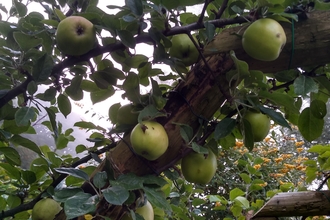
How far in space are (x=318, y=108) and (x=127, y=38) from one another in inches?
18.4

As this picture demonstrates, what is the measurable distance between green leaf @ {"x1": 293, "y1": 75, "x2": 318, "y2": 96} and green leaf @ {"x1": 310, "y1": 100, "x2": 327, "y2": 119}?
12 centimetres

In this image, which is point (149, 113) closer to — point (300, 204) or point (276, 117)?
point (276, 117)

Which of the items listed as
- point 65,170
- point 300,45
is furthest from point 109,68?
point 300,45

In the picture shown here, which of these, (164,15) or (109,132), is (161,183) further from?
(164,15)

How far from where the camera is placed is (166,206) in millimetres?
546

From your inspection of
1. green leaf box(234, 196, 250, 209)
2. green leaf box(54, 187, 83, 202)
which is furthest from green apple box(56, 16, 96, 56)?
green leaf box(234, 196, 250, 209)

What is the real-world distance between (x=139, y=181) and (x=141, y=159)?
0.10 m

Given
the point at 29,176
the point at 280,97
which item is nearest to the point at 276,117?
the point at 280,97

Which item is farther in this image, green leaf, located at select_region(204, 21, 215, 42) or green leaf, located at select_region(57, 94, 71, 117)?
green leaf, located at select_region(57, 94, 71, 117)

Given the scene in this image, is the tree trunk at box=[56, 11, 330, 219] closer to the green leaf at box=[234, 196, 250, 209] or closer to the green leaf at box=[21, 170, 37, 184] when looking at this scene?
the green leaf at box=[21, 170, 37, 184]

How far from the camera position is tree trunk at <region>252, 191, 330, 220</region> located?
835 millimetres

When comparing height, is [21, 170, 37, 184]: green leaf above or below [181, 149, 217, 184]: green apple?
below

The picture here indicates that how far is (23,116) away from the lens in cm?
64

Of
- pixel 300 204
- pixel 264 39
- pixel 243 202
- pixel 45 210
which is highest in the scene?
pixel 264 39
